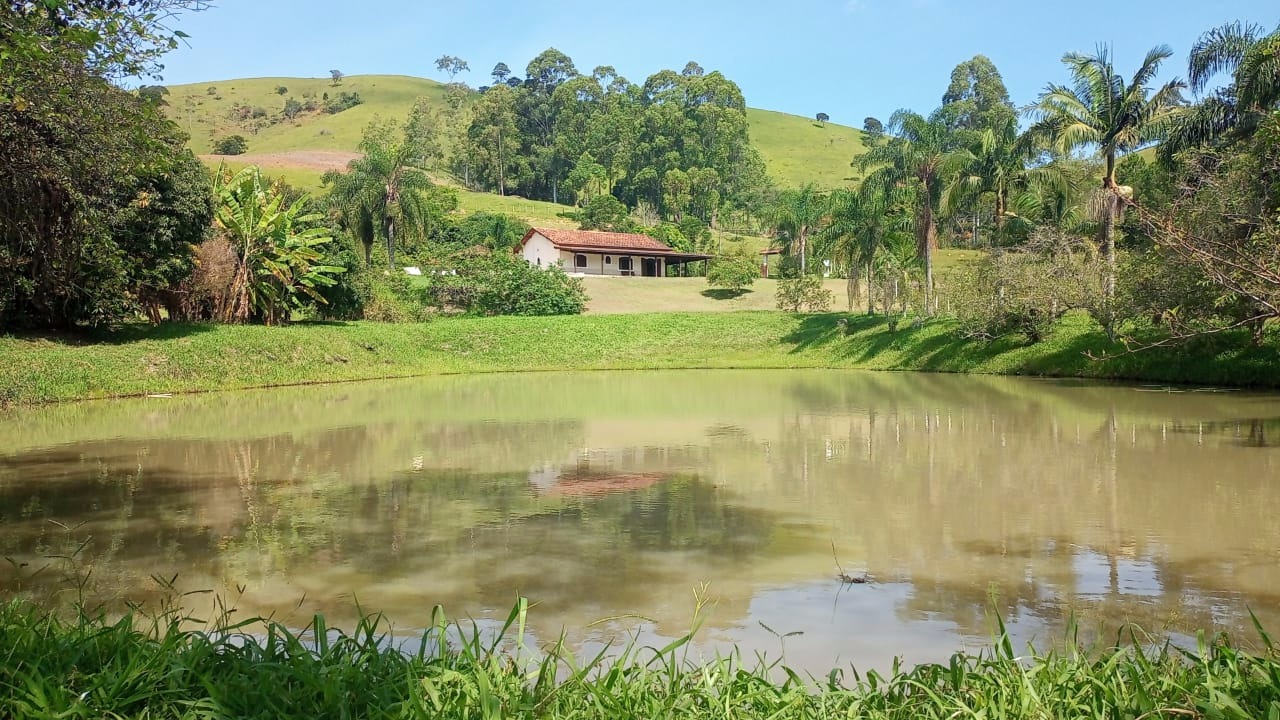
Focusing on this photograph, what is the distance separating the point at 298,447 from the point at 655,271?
47300 millimetres

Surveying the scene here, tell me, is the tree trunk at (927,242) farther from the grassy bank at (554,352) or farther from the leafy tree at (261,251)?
the leafy tree at (261,251)

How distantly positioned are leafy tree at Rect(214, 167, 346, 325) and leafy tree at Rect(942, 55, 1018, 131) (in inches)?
2878

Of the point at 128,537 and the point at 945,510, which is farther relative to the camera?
the point at 945,510

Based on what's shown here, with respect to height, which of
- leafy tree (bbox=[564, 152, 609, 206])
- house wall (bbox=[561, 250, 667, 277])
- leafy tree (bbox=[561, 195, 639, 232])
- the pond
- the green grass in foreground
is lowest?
the pond

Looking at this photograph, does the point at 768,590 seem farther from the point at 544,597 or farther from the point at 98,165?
the point at 98,165

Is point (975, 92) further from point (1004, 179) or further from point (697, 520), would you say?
point (697, 520)

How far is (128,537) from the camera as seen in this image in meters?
8.72

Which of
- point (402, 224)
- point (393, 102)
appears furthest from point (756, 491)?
point (393, 102)

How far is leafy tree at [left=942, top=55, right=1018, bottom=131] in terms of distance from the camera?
297 feet

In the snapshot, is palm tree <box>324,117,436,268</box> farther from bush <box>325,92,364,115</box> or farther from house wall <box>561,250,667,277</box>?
bush <box>325,92,364,115</box>

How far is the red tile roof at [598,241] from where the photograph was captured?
184 ft

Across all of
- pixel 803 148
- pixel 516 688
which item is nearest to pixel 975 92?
pixel 803 148

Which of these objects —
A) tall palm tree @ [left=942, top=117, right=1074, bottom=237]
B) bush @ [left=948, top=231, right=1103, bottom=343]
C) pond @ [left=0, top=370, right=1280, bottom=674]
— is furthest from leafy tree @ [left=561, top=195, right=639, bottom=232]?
pond @ [left=0, top=370, right=1280, bottom=674]

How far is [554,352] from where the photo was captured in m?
35.2
